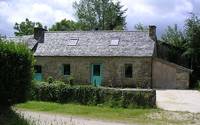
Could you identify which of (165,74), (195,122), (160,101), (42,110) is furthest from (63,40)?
(195,122)

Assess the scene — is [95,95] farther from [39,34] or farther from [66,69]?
[39,34]

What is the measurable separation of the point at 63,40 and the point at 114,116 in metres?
24.9

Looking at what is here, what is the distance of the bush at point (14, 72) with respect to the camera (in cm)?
1747

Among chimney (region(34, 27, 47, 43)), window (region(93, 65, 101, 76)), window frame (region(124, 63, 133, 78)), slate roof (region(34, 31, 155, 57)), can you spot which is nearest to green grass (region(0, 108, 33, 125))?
slate roof (region(34, 31, 155, 57))

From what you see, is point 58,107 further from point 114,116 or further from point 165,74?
point 165,74

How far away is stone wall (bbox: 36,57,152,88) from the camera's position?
134ft

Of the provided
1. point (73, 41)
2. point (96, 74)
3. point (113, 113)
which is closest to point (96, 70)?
point (96, 74)

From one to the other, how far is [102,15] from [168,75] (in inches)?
1366

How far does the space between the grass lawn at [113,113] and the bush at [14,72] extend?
412cm

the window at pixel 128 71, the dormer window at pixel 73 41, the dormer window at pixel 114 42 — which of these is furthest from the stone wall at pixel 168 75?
the dormer window at pixel 73 41

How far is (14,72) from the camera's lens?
17.8 metres

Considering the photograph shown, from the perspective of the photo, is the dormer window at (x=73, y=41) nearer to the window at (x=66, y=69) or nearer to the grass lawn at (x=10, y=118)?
the window at (x=66, y=69)

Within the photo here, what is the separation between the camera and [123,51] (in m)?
41.5

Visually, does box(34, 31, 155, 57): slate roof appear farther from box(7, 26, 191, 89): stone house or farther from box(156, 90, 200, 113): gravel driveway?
box(156, 90, 200, 113): gravel driveway
